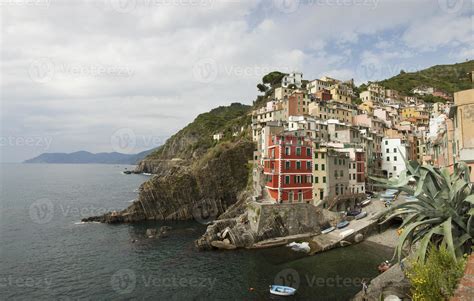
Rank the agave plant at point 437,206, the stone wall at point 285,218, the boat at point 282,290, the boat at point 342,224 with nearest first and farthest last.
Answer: the agave plant at point 437,206 < the boat at point 282,290 < the stone wall at point 285,218 < the boat at point 342,224

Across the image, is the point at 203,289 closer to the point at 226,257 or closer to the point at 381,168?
the point at 226,257

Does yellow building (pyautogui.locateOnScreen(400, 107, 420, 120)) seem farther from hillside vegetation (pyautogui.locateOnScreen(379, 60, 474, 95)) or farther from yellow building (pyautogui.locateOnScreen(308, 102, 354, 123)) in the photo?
hillside vegetation (pyautogui.locateOnScreen(379, 60, 474, 95))

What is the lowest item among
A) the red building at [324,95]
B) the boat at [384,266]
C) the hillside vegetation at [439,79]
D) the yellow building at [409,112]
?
the boat at [384,266]

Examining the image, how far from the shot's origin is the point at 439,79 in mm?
171375

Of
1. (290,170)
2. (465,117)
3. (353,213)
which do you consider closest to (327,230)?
(353,213)

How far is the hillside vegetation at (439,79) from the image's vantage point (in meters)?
149

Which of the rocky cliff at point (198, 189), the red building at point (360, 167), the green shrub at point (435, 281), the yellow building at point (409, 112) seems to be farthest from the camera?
the yellow building at point (409, 112)

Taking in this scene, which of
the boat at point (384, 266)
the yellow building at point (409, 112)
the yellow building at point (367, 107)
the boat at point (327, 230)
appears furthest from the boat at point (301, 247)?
the yellow building at point (409, 112)

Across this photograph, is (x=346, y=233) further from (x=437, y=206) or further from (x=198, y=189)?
(x=198, y=189)

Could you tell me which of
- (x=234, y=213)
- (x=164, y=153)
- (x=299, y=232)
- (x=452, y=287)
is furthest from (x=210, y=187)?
(x=164, y=153)

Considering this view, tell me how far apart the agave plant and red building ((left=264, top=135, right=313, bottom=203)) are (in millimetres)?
33708

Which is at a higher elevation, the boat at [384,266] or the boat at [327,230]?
the boat at [327,230]

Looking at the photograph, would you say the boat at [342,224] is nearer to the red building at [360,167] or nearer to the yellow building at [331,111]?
the red building at [360,167]

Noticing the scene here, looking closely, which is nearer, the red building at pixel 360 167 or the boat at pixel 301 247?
the boat at pixel 301 247
